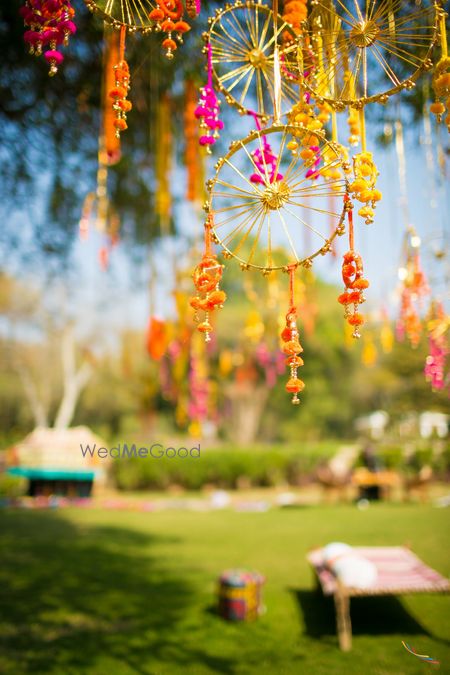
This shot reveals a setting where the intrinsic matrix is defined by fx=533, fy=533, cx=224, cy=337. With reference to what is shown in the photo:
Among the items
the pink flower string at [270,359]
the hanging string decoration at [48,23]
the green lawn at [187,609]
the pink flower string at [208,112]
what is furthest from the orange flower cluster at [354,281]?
the green lawn at [187,609]

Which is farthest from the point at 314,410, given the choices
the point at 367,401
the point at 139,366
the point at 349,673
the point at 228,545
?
the point at 349,673

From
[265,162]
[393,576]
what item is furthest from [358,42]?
[393,576]

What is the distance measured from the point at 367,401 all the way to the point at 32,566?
27.6 m

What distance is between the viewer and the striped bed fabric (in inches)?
169

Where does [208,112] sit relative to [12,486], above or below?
above

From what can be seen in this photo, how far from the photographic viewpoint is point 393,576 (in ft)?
15.3

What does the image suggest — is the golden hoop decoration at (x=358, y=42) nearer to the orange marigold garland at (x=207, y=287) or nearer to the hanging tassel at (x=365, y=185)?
the hanging tassel at (x=365, y=185)

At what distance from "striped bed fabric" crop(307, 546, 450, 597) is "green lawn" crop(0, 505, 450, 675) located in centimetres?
41

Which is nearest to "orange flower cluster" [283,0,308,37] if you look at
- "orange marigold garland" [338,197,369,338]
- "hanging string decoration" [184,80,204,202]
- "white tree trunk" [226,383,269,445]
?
"orange marigold garland" [338,197,369,338]

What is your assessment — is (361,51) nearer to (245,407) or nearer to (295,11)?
(295,11)

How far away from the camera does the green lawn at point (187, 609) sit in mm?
3975

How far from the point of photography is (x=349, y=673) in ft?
12.3

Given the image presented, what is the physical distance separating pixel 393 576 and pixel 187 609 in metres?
2.00

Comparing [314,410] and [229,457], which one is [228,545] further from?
[314,410]
